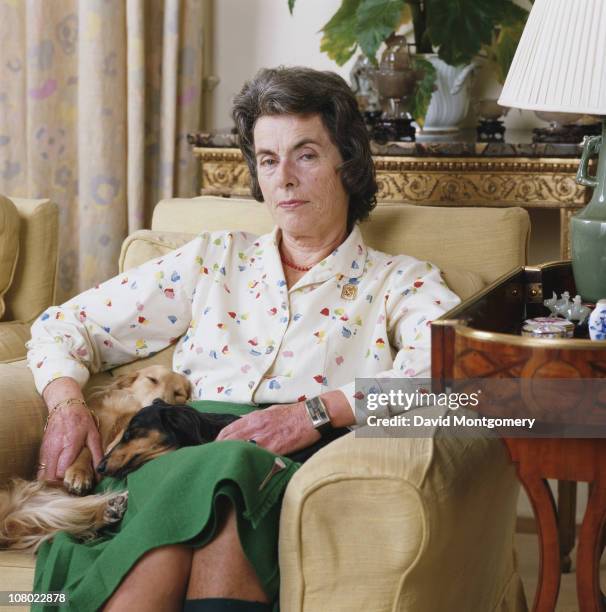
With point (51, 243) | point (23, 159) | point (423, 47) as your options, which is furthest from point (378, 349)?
point (23, 159)

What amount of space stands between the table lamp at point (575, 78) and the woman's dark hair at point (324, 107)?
339mm

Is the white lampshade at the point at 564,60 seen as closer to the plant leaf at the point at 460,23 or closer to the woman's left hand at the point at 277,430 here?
the woman's left hand at the point at 277,430

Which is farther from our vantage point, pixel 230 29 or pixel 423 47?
pixel 230 29

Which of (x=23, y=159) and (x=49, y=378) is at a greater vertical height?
(x=23, y=159)

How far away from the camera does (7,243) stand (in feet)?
7.47

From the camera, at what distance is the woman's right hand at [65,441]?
170cm

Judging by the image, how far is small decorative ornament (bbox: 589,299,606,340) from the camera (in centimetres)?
147

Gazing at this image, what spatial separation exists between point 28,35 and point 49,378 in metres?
1.37

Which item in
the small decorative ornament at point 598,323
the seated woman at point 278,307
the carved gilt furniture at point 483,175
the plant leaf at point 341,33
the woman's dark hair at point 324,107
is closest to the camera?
the small decorative ornament at point 598,323

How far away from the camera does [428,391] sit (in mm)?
1676

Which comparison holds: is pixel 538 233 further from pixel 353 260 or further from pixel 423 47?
pixel 353 260

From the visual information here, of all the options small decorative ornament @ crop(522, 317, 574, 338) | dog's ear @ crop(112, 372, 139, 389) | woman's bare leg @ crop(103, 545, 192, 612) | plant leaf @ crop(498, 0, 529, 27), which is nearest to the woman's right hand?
dog's ear @ crop(112, 372, 139, 389)

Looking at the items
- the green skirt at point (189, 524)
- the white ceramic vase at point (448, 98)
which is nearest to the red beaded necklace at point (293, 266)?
the green skirt at point (189, 524)

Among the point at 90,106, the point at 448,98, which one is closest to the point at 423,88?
the point at 448,98
